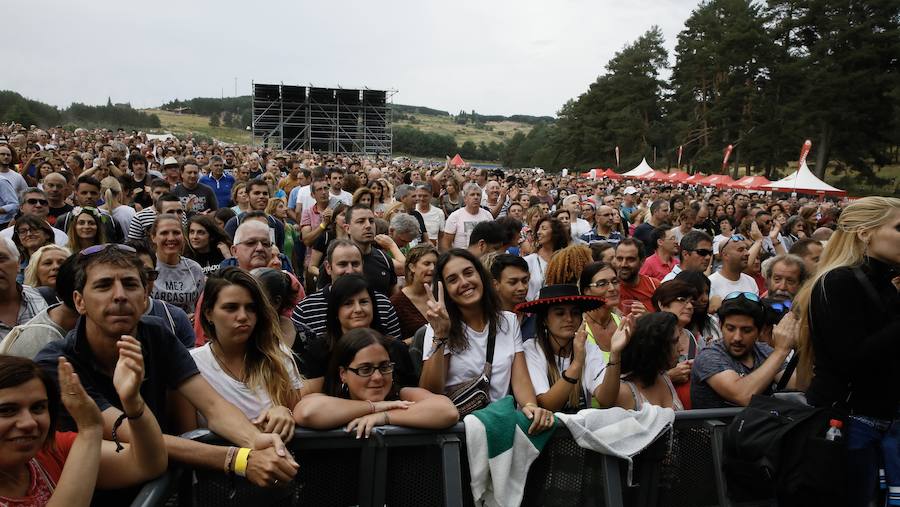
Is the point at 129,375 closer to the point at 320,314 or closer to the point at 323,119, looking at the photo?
the point at 320,314

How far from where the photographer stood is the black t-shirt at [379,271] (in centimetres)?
528

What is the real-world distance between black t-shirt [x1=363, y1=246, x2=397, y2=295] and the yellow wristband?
2.83m

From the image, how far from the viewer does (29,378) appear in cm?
200

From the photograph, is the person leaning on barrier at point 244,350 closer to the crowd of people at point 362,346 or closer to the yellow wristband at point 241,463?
the crowd of people at point 362,346

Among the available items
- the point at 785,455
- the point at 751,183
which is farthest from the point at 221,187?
the point at 751,183

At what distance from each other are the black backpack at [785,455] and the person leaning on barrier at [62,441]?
2305mm

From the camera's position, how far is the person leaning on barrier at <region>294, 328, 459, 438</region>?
264 cm

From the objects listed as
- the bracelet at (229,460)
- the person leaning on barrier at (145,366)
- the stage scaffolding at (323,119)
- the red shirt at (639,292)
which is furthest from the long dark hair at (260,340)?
the stage scaffolding at (323,119)

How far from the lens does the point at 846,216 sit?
2922 millimetres

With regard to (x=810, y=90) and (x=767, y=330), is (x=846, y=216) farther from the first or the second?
(x=810, y=90)

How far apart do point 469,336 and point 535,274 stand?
2.67 metres

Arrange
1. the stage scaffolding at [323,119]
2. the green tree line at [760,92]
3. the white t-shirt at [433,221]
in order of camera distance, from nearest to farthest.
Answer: the white t-shirt at [433,221]
the green tree line at [760,92]
the stage scaffolding at [323,119]

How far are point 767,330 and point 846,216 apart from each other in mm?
1392

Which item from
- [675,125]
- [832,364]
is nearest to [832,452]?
[832,364]
